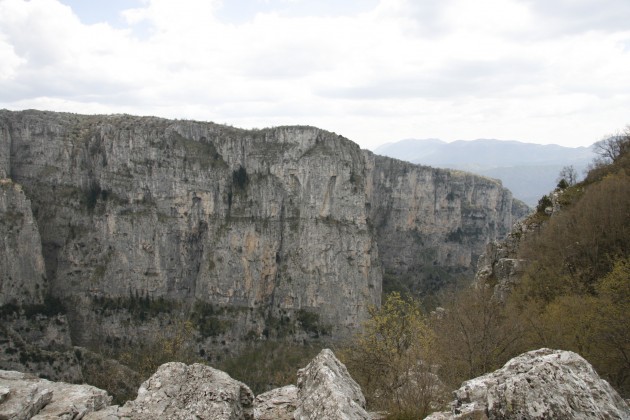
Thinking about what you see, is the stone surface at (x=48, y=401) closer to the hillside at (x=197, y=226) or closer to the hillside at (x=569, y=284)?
the hillside at (x=569, y=284)

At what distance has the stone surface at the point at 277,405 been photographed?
14.0 m

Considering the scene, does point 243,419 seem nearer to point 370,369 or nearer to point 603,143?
point 370,369

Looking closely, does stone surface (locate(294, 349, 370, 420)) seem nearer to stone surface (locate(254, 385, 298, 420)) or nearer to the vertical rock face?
stone surface (locate(254, 385, 298, 420))

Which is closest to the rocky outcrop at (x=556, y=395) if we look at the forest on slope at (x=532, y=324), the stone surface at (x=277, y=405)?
the forest on slope at (x=532, y=324)

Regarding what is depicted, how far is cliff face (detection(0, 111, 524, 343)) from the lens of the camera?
91.4m

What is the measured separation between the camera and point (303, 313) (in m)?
93.7

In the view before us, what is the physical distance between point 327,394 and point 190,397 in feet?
11.9

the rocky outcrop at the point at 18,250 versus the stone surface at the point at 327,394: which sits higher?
the stone surface at the point at 327,394

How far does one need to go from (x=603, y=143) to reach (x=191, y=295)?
76.1 meters

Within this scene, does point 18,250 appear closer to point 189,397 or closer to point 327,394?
point 189,397

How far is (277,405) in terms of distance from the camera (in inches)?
574

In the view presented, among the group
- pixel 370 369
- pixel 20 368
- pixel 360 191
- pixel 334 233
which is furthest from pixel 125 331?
Result: pixel 370 369

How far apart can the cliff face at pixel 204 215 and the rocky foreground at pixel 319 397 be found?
256ft

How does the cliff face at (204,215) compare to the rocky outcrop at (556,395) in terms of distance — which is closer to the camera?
the rocky outcrop at (556,395)
